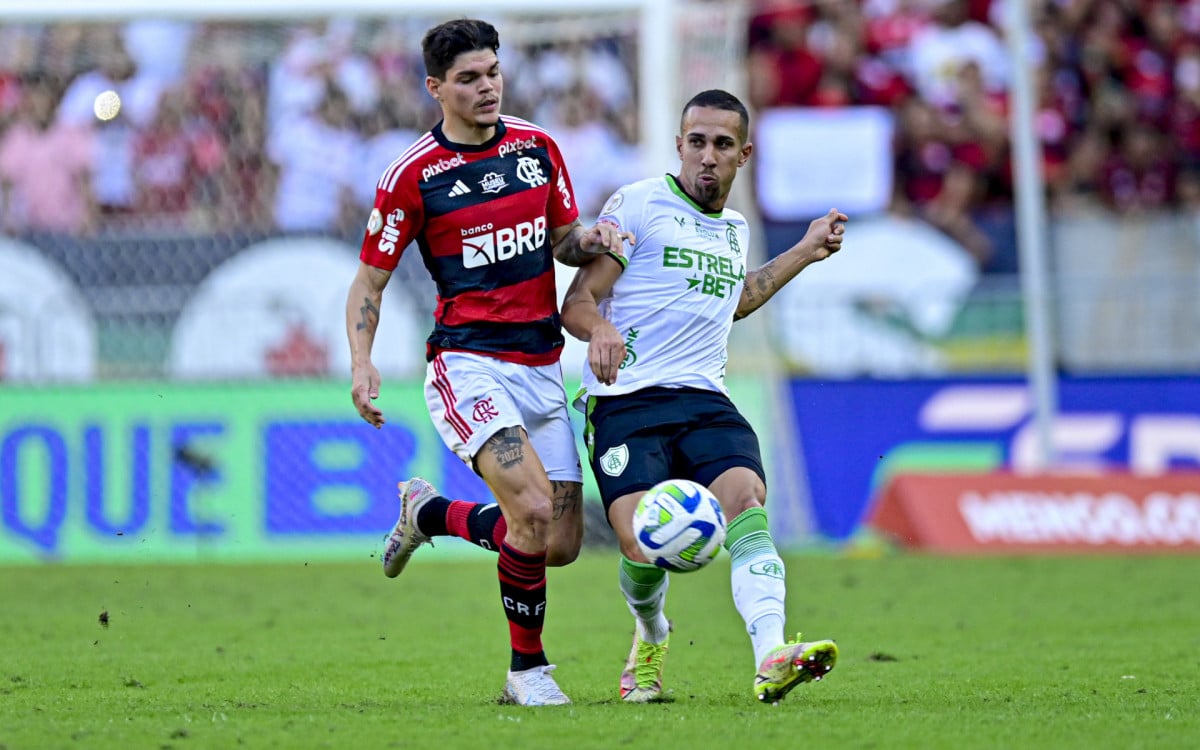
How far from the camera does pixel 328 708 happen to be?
278 inches

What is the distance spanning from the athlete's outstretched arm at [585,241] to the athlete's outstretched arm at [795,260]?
649 millimetres

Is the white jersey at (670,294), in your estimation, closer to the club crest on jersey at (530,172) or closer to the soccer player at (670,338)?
the soccer player at (670,338)

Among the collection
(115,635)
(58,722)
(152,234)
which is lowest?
(115,635)

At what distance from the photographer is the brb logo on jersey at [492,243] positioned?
740 centimetres

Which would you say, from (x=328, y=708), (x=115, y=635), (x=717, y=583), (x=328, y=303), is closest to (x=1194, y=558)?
(x=717, y=583)

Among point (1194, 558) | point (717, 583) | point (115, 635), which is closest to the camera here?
point (115, 635)

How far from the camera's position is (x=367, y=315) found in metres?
7.41

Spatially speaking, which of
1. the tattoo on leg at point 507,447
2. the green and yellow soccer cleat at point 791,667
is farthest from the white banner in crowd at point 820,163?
the green and yellow soccer cleat at point 791,667

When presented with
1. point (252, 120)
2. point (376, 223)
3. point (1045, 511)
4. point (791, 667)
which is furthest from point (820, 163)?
point (791, 667)

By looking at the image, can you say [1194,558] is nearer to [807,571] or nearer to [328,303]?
[807,571]

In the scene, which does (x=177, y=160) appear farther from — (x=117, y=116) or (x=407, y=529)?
(x=407, y=529)

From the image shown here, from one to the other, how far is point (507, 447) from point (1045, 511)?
390 inches

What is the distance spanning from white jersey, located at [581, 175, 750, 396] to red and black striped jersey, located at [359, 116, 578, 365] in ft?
1.03

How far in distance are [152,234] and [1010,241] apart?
855 centimetres
